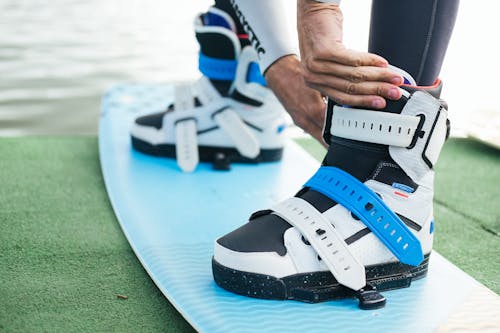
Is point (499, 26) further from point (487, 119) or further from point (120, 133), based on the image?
Result: point (120, 133)

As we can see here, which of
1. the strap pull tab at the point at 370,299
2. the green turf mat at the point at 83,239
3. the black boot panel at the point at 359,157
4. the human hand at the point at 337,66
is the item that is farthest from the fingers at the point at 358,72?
the green turf mat at the point at 83,239

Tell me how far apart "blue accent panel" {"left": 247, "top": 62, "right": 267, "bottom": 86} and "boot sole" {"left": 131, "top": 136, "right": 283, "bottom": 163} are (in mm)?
201

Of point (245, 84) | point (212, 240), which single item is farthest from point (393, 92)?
point (245, 84)

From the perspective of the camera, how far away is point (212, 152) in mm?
1796

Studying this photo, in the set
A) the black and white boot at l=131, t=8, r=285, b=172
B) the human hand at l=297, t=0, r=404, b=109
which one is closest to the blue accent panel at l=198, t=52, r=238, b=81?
the black and white boot at l=131, t=8, r=285, b=172

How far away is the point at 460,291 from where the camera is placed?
1116 millimetres

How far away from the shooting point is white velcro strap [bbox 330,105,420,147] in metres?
1.03

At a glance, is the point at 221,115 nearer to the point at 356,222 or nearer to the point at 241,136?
the point at 241,136

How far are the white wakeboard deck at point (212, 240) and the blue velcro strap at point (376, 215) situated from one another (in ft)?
0.27

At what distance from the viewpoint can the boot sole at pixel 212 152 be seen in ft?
5.88

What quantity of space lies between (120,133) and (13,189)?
0.47 meters

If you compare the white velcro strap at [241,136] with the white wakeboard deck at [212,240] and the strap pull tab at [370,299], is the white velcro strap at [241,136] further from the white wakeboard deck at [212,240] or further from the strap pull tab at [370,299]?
the strap pull tab at [370,299]

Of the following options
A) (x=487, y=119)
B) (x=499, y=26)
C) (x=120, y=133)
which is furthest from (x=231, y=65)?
(x=499, y=26)

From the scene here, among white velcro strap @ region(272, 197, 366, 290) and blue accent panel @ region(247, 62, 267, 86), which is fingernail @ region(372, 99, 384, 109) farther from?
blue accent panel @ region(247, 62, 267, 86)
